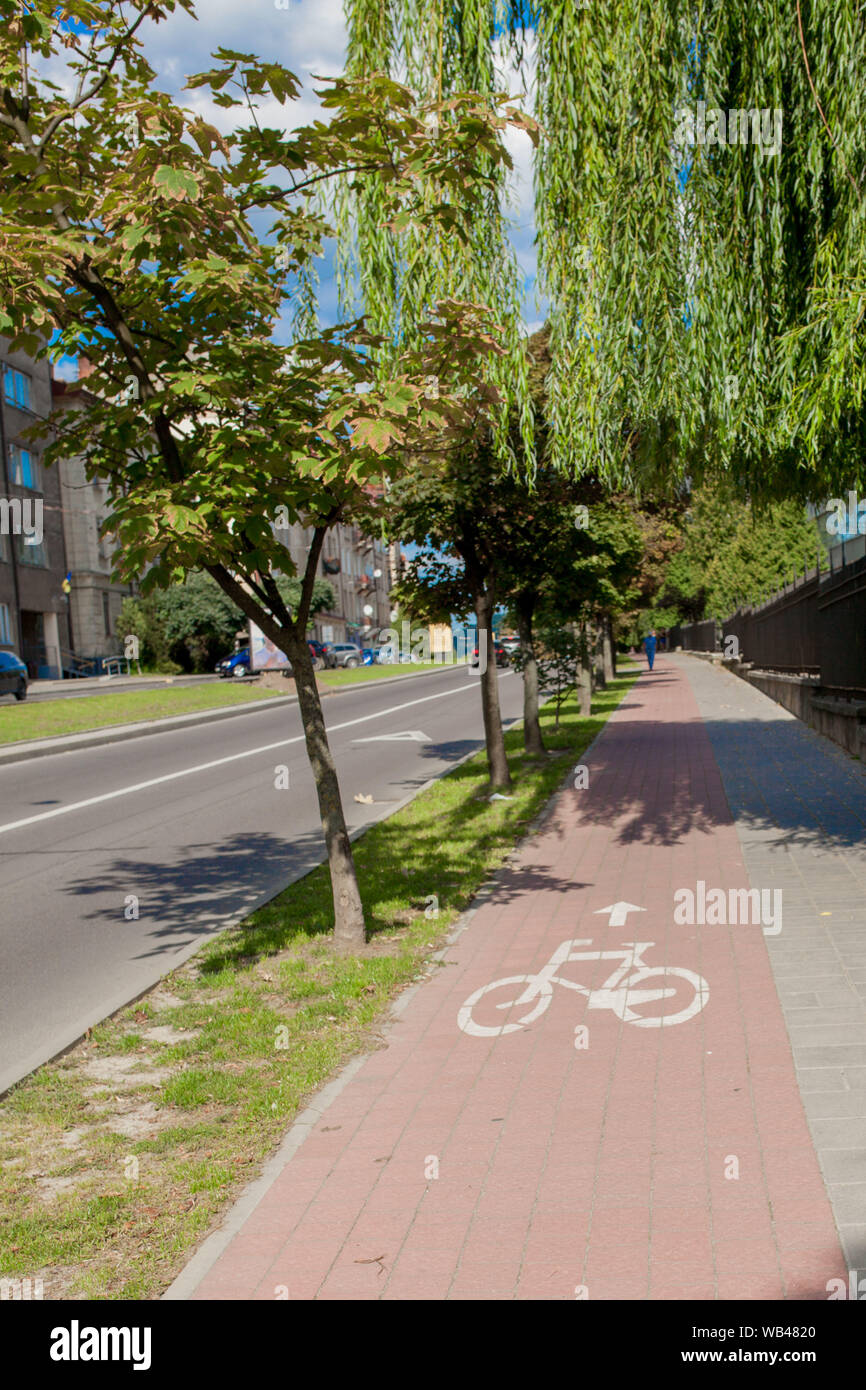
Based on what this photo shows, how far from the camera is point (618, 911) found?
770 centimetres

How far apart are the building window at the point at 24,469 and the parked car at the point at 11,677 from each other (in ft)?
63.5

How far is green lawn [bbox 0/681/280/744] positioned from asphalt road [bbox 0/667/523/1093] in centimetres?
203

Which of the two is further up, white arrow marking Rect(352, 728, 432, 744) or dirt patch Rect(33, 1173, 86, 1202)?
white arrow marking Rect(352, 728, 432, 744)

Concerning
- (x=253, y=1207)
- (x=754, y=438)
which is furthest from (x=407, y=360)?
(x=253, y=1207)

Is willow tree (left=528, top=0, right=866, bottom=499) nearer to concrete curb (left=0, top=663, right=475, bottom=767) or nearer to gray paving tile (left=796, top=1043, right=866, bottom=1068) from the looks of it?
gray paving tile (left=796, top=1043, right=866, bottom=1068)

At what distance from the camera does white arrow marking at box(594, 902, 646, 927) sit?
24.3ft

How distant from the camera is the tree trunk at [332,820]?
24.0 ft

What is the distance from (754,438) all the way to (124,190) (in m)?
3.88

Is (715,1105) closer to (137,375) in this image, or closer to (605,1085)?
(605,1085)

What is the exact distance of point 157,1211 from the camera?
393 cm

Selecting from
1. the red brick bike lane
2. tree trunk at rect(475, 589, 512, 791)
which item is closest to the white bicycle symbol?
the red brick bike lane

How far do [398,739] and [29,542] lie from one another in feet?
113

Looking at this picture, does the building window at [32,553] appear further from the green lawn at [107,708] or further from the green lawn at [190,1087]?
the green lawn at [190,1087]

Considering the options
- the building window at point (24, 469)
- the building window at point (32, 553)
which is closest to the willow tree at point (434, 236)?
the building window at point (24, 469)
